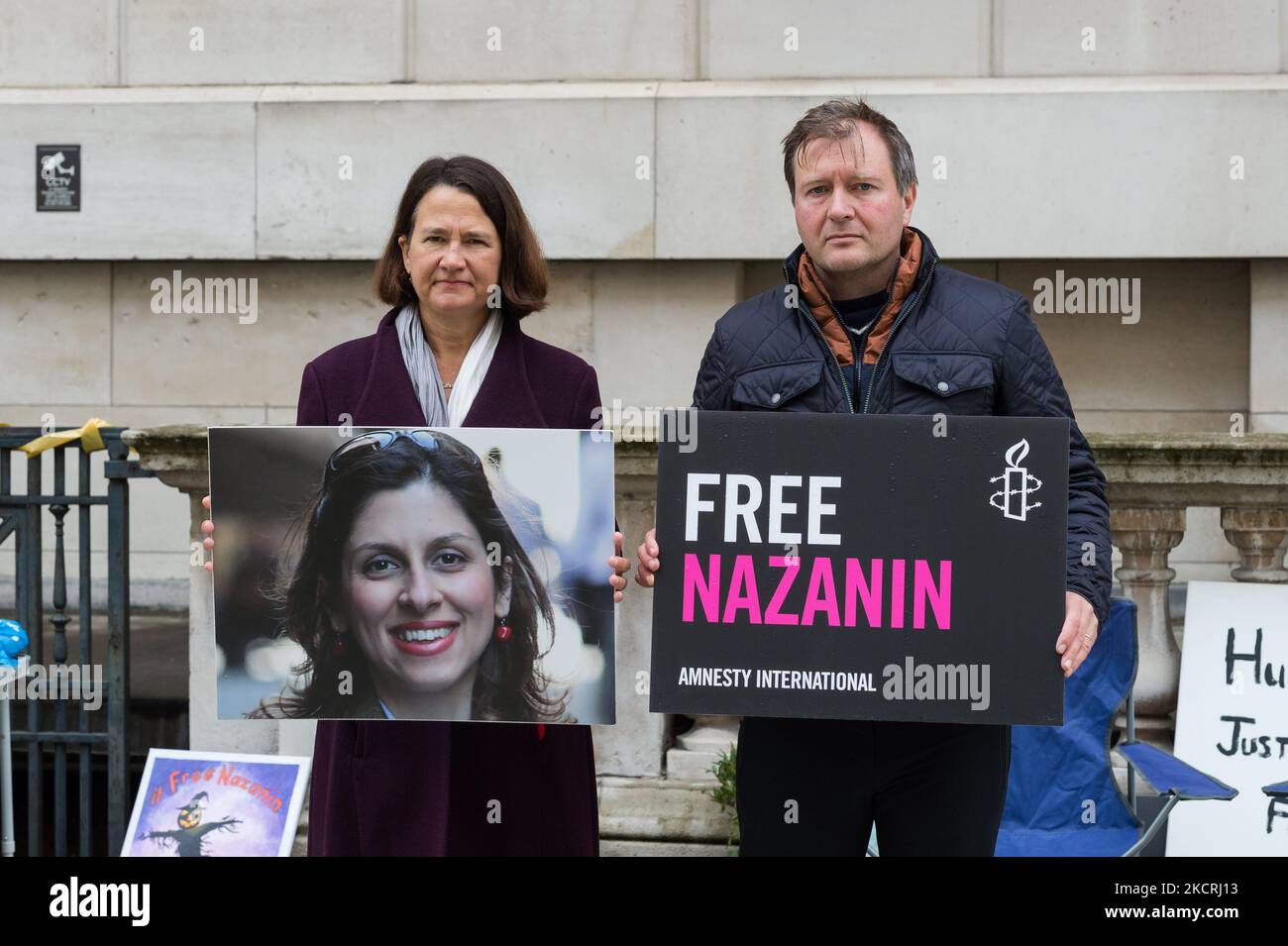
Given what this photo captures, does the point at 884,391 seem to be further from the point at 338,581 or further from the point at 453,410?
the point at 338,581

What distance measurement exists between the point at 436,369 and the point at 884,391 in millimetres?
953

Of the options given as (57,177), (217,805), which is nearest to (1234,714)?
(217,805)

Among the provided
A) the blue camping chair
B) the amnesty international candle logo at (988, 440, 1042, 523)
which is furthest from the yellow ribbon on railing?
the amnesty international candle logo at (988, 440, 1042, 523)

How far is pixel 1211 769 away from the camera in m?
4.60

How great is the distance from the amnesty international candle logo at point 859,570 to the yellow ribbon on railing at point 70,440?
2.92m

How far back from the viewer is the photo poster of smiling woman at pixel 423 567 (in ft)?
9.54

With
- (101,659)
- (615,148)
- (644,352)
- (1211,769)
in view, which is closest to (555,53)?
(615,148)

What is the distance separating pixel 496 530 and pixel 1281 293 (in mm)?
7321

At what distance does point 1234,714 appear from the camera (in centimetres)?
462

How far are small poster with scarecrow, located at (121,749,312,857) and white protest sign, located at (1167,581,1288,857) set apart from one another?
273 centimetres

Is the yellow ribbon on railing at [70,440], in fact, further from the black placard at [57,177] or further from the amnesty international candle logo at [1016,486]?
the black placard at [57,177]

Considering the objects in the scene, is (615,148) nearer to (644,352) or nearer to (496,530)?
(644,352)

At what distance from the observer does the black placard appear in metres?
9.38

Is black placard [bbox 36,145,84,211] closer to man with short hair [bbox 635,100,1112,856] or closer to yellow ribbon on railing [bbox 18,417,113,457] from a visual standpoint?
yellow ribbon on railing [bbox 18,417,113,457]
